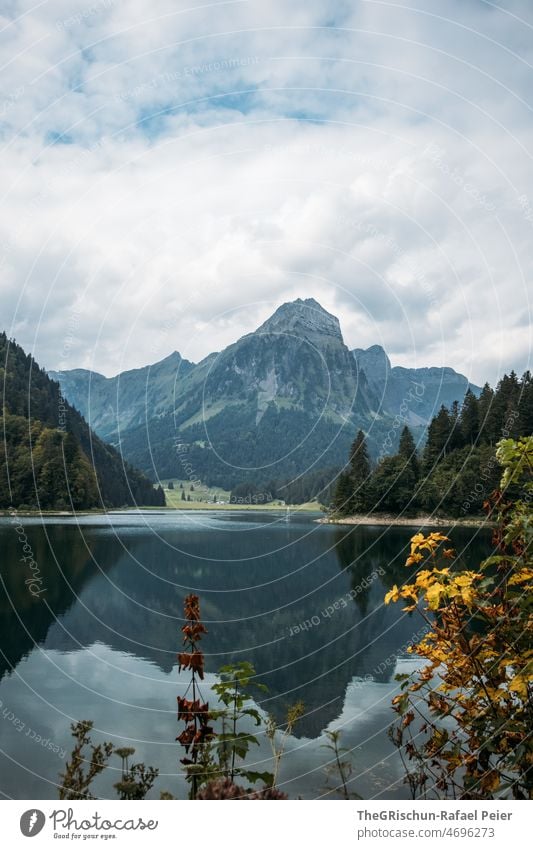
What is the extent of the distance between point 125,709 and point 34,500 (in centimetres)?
8637

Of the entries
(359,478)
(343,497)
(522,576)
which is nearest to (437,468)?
(359,478)

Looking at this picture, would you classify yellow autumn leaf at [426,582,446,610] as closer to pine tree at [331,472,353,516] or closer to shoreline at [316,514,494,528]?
shoreline at [316,514,494,528]

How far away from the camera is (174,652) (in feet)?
62.5

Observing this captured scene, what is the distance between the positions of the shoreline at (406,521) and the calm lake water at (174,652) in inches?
1268

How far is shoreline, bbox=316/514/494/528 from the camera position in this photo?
251ft

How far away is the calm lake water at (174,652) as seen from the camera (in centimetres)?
1026

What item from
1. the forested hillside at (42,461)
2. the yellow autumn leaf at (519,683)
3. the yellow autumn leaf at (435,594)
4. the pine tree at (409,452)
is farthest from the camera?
the forested hillside at (42,461)

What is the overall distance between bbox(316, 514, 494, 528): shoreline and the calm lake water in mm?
32218

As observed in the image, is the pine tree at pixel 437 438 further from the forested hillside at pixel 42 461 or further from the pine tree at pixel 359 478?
the forested hillside at pixel 42 461

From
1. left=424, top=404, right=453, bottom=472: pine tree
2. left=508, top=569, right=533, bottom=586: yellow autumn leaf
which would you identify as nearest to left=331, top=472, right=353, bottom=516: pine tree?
left=424, top=404, right=453, bottom=472: pine tree

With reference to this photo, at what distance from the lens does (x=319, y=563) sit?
4478 cm

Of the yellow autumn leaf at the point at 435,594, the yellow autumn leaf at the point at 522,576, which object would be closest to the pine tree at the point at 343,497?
the yellow autumn leaf at the point at 522,576
